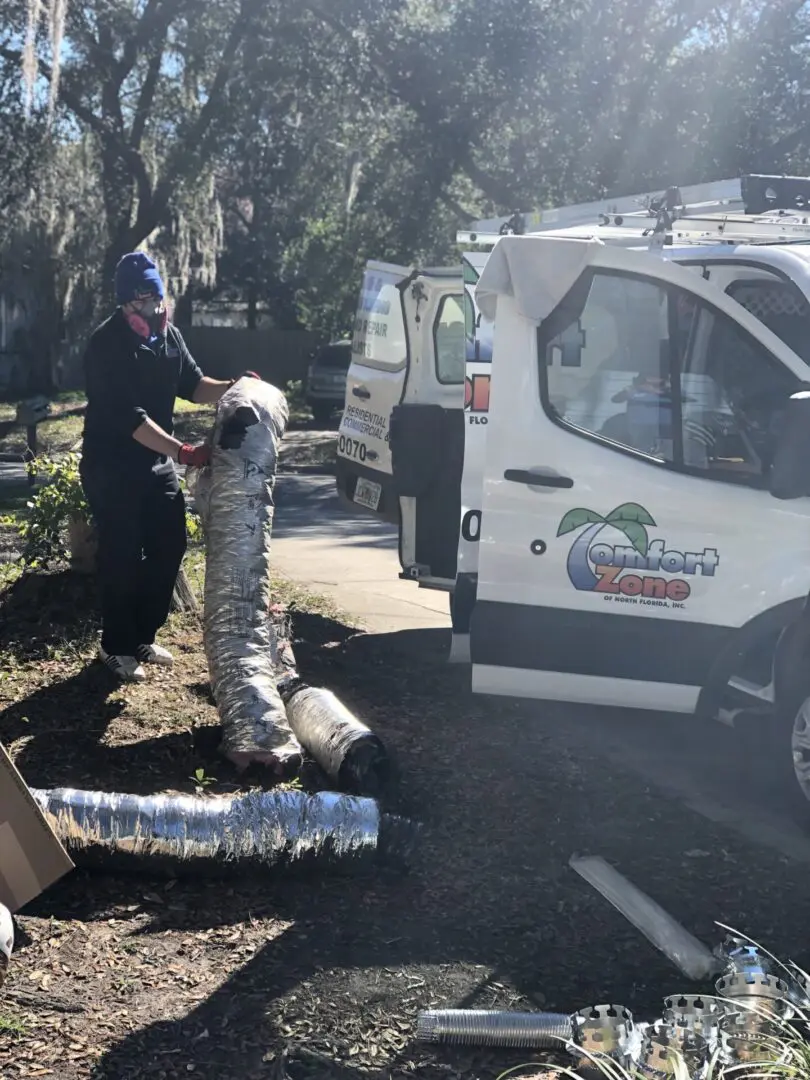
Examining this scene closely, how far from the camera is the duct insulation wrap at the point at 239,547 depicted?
208 inches

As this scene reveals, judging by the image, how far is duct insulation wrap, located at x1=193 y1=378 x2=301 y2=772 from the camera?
529cm

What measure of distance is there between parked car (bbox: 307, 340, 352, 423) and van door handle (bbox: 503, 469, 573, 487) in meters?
19.5

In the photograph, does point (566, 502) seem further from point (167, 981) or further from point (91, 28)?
point (91, 28)

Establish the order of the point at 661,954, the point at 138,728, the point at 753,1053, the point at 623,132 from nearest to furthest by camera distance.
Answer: the point at 753,1053 → the point at 661,954 → the point at 138,728 → the point at 623,132

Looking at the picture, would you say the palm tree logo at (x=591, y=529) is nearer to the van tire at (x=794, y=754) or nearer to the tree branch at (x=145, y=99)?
the van tire at (x=794, y=754)

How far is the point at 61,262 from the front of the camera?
85.4 feet

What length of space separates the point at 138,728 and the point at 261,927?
184 centimetres

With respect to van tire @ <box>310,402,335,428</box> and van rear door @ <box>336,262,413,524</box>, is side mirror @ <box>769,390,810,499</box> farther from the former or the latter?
van tire @ <box>310,402,335,428</box>

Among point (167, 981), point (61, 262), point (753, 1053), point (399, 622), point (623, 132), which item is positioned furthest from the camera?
point (61, 262)

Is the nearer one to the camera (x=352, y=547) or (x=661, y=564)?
(x=661, y=564)

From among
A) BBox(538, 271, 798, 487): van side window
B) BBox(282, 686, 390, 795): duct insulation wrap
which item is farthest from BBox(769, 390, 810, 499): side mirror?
BBox(282, 686, 390, 795): duct insulation wrap

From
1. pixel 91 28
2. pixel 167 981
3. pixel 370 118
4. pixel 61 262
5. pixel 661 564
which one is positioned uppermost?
pixel 91 28

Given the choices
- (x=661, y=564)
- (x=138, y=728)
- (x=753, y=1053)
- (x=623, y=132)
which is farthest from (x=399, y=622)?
(x=623, y=132)

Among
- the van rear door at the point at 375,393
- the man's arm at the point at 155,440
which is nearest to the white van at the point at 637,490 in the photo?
the man's arm at the point at 155,440
